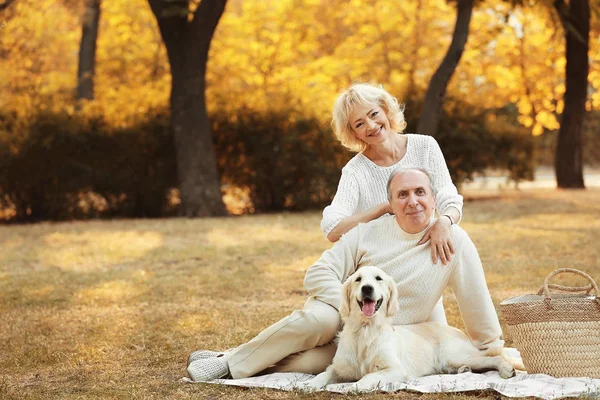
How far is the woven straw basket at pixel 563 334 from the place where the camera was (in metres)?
4.41

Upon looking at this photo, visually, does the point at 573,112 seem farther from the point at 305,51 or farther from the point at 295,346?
the point at 295,346

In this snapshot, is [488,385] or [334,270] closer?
[488,385]

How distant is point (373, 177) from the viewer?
16.9 feet

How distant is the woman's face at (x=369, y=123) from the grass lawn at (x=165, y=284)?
1612mm

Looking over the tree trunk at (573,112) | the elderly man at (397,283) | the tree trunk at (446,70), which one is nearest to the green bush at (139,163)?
the tree trunk at (446,70)

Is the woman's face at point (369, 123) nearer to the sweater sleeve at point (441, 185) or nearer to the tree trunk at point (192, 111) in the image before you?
the sweater sleeve at point (441, 185)

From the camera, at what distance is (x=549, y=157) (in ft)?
142

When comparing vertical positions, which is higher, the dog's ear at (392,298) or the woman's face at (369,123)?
the woman's face at (369,123)

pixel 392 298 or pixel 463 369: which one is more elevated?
pixel 392 298

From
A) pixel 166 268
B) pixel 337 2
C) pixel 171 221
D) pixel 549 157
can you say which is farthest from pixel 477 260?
pixel 549 157

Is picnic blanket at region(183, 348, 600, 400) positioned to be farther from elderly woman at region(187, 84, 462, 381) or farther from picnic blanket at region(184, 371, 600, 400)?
elderly woman at region(187, 84, 462, 381)

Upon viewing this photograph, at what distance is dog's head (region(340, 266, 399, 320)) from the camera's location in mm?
4168

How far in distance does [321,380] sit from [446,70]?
11.6 m

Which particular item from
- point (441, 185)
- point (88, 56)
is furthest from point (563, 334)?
point (88, 56)
